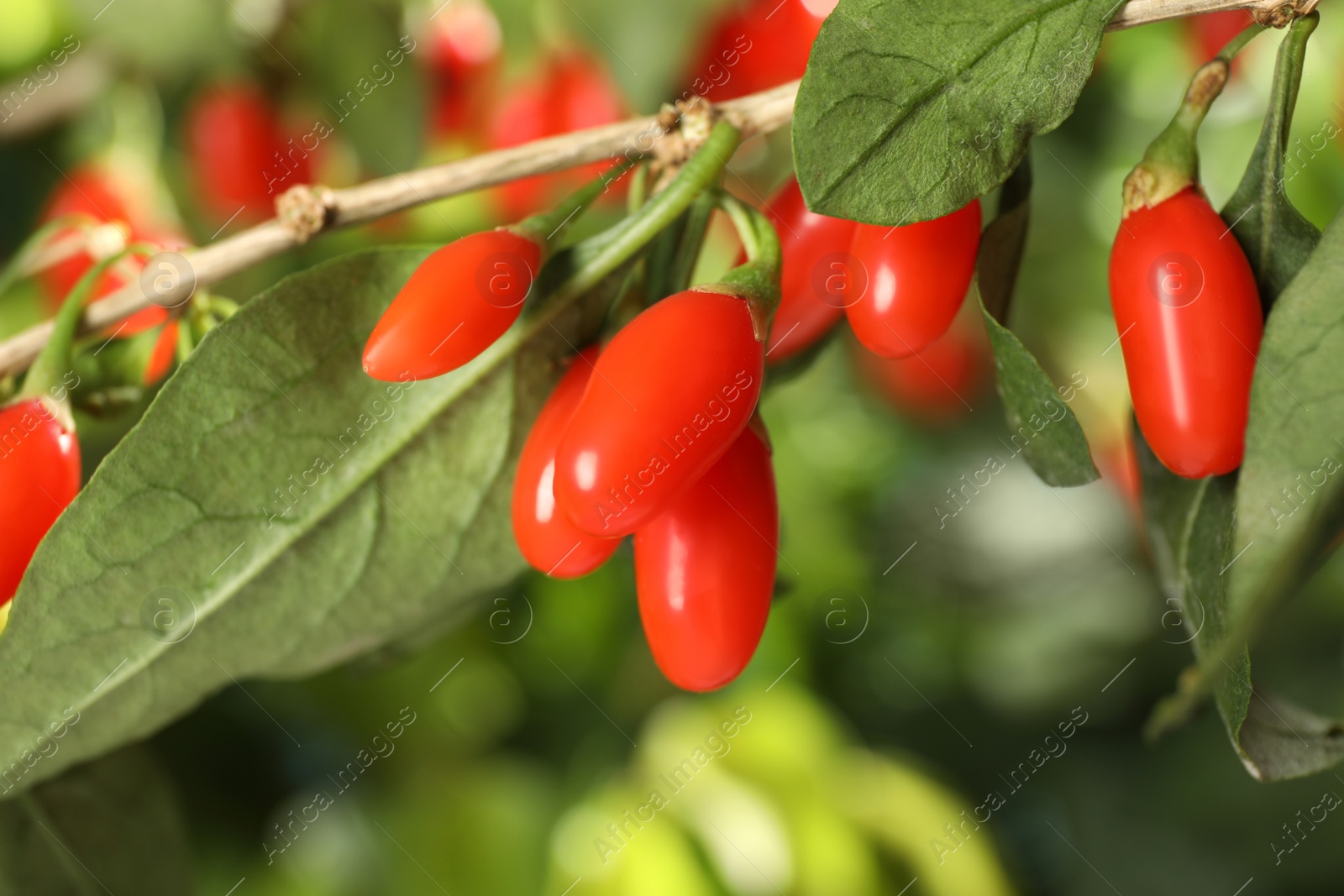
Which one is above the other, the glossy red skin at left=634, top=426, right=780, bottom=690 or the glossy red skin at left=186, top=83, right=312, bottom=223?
the glossy red skin at left=186, top=83, right=312, bottom=223

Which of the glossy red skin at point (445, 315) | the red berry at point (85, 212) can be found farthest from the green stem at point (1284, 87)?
the red berry at point (85, 212)

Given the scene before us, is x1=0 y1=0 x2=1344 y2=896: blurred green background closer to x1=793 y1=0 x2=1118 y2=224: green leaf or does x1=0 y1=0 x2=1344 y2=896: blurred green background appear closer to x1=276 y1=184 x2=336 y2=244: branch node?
x1=276 y1=184 x2=336 y2=244: branch node

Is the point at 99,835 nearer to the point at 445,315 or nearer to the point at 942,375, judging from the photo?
the point at 445,315

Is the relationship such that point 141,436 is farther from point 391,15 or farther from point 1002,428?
point 1002,428

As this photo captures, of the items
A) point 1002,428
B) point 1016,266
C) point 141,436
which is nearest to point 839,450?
point 1002,428

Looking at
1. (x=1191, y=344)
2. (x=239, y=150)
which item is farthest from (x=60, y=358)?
(x=239, y=150)

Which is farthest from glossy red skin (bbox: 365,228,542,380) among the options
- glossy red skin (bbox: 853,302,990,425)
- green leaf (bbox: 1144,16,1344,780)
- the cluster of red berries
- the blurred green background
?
glossy red skin (bbox: 853,302,990,425)
